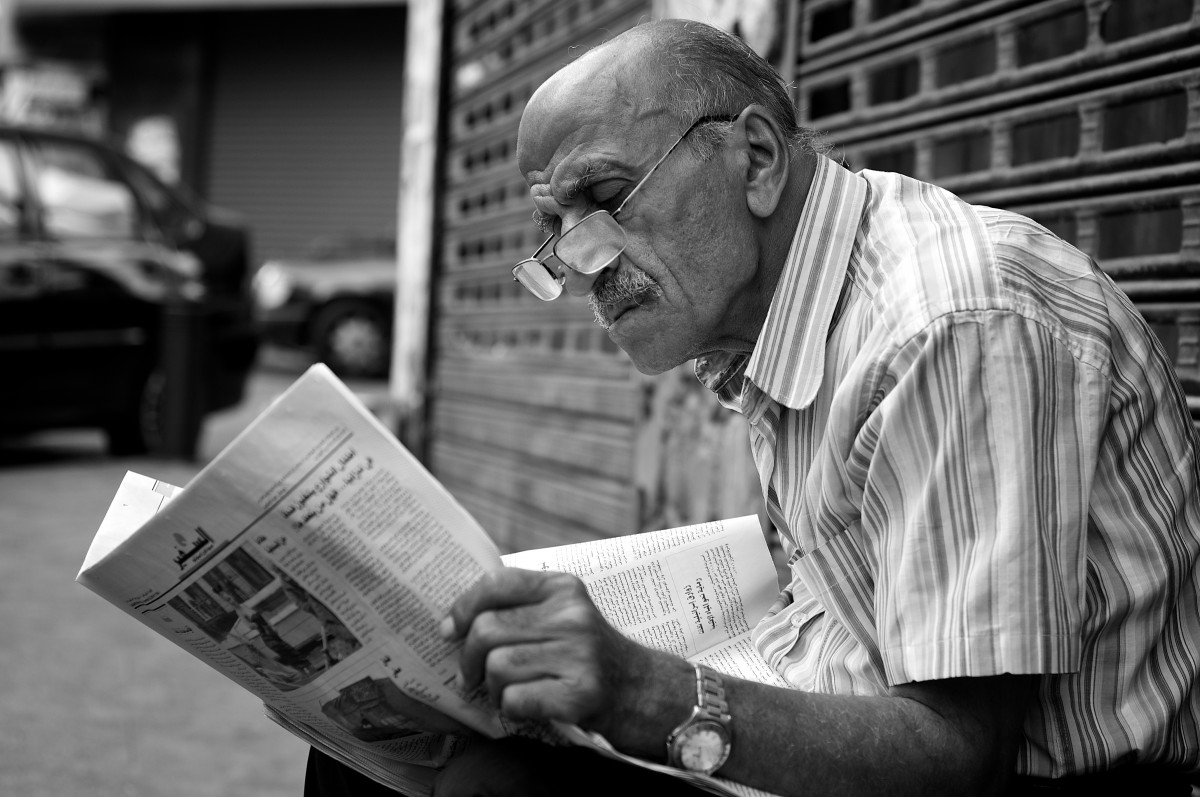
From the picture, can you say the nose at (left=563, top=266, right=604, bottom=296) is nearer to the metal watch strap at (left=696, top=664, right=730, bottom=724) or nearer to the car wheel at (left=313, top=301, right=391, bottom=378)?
the metal watch strap at (left=696, top=664, right=730, bottom=724)

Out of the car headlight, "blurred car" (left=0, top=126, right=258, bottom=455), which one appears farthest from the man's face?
the car headlight

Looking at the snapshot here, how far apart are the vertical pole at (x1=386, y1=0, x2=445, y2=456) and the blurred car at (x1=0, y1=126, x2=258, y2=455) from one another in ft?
3.77

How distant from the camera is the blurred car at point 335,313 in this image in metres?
11.8

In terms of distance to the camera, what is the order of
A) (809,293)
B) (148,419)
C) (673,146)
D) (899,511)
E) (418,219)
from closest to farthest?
1. (899,511)
2. (809,293)
3. (673,146)
4. (418,219)
5. (148,419)

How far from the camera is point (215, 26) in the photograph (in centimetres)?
1681

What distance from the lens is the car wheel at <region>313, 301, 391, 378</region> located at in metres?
11.8

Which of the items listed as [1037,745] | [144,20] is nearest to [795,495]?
[1037,745]

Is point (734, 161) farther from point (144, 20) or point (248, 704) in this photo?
point (144, 20)

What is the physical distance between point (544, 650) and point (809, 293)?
580mm

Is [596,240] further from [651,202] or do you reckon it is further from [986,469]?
[986,469]

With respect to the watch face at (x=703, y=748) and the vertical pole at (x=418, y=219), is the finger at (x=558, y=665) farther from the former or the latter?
the vertical pole at (x=418, y=219)

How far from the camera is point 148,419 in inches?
291

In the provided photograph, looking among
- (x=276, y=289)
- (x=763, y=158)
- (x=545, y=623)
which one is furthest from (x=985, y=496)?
(x=276, y=289)

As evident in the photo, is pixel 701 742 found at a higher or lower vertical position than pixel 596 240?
lower
